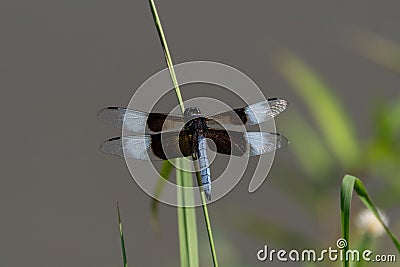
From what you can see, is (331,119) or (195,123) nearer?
(195,123)

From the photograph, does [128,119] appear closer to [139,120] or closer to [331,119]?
[139,120]

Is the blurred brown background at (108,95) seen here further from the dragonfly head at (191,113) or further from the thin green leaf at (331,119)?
the dragonfly head at (191,113)

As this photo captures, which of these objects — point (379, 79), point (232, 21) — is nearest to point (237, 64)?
point (232, 21)

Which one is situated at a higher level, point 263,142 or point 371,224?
point 263,142

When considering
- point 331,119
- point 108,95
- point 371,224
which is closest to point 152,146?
point 371,224

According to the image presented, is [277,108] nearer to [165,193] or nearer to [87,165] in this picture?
[165,193]

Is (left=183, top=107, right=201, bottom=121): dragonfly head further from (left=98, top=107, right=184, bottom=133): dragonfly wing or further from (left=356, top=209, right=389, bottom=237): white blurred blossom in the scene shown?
(left=356, top=209, right=389, bottom=237): white blurred blossom

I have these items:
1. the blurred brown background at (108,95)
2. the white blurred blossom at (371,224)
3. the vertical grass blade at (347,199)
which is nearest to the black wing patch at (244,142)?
the vertical grass blade at (347,199)
